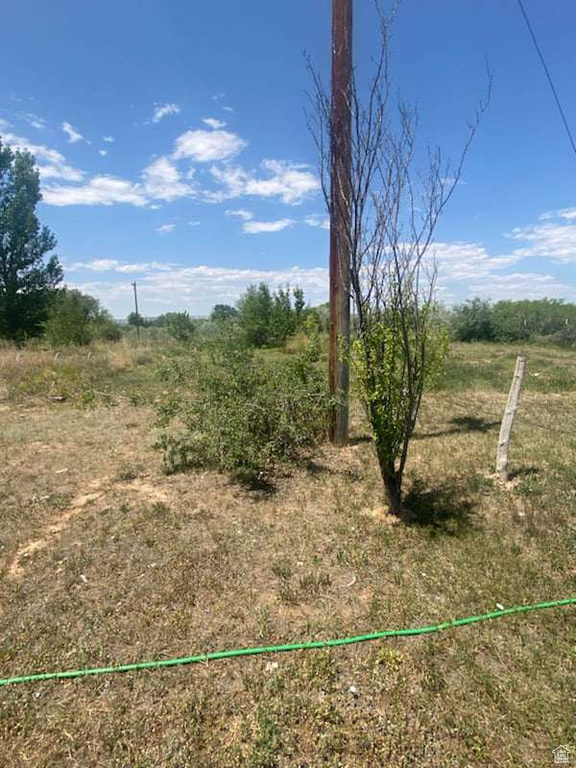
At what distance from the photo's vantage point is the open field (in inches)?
58.2

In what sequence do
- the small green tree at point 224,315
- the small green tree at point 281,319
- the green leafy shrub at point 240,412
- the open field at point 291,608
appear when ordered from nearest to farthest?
1. the open field at point 291,608
2. the green leafy shrub at point 240,412
3. the small green tree at point 224,315
4. the small green tree at point 281,319

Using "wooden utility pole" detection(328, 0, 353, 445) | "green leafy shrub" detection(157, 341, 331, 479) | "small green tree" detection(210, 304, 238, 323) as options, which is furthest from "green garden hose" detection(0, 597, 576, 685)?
"small green tree" detection(210, 304, 238, 323)

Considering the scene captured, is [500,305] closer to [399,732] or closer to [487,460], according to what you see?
[487,460]

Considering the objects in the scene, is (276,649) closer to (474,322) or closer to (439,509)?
(439,509)

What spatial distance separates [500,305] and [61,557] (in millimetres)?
23202

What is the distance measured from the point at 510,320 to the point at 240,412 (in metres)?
18.4

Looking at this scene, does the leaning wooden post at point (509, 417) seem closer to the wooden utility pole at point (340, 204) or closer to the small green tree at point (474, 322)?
the wooden utility pole at point (340, 204)

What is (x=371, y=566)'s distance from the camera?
8.18 feet

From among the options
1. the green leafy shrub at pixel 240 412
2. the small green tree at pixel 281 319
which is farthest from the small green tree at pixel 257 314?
the green leafy shrub at pixel 240 412

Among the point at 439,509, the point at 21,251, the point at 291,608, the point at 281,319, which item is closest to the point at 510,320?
the point at 281,319

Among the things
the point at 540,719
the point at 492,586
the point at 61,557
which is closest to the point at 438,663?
the point at 540,719

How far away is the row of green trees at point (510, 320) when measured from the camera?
1767 cm

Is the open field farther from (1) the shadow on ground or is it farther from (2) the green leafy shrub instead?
(2) the green leafy shrub

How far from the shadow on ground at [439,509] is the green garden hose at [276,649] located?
0.76 m
